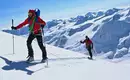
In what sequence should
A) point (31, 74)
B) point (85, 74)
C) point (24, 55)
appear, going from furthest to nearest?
point (24, 55) < point (85, 74) < point (31, 74)

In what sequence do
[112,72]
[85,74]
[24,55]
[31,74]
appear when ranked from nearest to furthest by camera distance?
[31,74], [85,74], [112,72], [24,55]

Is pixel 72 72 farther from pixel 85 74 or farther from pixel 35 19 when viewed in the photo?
pixel 35 19

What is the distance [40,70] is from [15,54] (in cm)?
405

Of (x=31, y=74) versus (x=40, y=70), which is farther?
(x=40, y=70)

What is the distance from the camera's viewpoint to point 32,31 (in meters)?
12.2

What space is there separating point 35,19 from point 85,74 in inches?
122

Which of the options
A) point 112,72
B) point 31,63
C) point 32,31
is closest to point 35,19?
point 32,31

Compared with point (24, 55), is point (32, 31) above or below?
above

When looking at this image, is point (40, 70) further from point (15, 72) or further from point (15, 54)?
point (15, 54)

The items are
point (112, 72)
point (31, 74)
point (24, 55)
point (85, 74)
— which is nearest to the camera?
point (31, 74)

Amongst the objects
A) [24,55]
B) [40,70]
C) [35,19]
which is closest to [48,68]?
[40,70]

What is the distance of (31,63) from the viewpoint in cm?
1215

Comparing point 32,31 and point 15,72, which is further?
point 32,31

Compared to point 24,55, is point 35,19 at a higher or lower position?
higher
